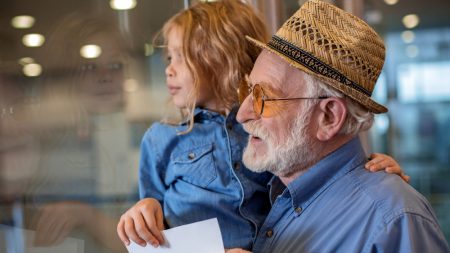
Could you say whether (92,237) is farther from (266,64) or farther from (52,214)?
(266,64)

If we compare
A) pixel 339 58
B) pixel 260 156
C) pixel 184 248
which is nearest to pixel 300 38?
pixel 339 58

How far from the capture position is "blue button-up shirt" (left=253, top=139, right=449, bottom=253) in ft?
4.38

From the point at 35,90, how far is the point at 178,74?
39cm

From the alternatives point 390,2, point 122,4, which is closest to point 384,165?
point 122,4

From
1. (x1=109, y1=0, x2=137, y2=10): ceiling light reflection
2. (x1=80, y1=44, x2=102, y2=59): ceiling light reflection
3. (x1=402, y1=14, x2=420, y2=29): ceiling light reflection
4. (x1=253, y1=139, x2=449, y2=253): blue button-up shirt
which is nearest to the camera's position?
(x1=253, y1=139, x2=449, y2=253): blue button-up shirt

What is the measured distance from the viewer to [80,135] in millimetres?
1854

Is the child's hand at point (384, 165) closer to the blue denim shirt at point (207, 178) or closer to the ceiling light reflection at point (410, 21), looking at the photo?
Result: the blue denim shirt at point (207, 178)

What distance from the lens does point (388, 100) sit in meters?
4.95


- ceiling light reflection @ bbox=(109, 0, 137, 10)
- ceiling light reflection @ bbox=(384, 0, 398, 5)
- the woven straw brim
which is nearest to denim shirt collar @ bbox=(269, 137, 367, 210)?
the woven straw brim

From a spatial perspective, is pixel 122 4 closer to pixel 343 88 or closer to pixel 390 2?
pixel 343 88

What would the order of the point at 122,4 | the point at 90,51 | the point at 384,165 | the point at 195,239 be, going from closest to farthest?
1. the point at 195,239
2. the point at 384,165
3. the point at 90,51
4. the point at 122,4

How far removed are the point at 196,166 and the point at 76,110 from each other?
1.39 feet

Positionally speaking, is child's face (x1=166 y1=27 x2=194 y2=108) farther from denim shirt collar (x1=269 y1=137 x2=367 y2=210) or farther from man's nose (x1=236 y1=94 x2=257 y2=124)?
denim shirt collar (x1=269 y1=137 x2=367 y2=210)

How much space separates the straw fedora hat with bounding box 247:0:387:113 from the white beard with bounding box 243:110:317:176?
0.14m
